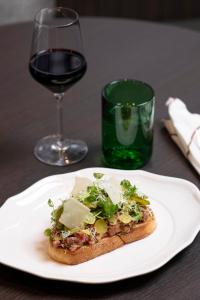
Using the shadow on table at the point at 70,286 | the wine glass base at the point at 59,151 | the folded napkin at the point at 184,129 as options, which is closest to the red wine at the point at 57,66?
the wine glass base at the point at 59,151

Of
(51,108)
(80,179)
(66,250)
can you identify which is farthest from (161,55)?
(66,250)

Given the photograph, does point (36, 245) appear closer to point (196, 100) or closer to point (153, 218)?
point (153, 218)

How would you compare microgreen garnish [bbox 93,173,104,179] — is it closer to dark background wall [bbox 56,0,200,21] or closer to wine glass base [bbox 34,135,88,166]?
wine glass base [bbox 34,135,88,166]

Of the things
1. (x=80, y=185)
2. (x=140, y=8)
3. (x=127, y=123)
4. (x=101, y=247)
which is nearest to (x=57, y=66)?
(x=127, y=123)

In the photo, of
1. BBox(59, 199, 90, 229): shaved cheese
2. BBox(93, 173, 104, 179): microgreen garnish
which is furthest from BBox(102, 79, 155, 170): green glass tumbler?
BBox(59, 199, 90, 229): shaved cheese

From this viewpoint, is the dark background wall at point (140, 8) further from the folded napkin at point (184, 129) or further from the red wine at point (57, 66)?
the red wine at point (57, 66)
